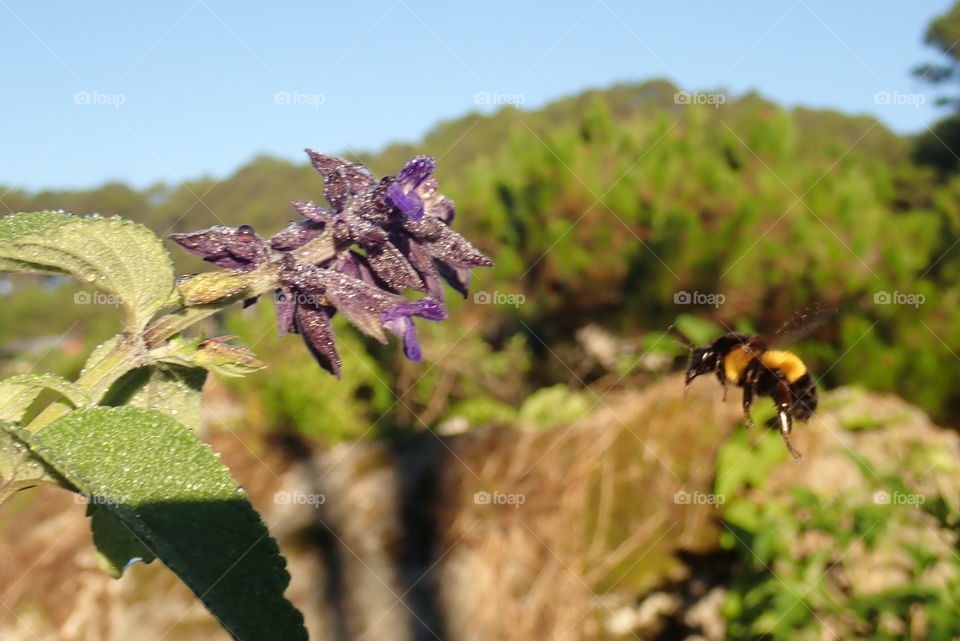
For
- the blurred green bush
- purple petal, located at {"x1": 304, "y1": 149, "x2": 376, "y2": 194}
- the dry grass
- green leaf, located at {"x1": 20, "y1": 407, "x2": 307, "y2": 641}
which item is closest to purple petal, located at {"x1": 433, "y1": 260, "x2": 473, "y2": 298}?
purple petal, located at {"x1": 304, "y1": 149, "x2": 376, "y2": 194}

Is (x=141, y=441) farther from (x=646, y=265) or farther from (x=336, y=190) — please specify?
(x=646, y=265)

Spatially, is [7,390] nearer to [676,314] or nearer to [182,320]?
[182,320]

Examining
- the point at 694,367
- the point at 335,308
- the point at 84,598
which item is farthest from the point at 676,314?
the point at 335,308

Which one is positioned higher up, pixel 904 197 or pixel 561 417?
pixel 904 197

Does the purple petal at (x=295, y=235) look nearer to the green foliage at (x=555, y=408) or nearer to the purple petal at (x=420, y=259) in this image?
the purple petal at (x=420, y=259)

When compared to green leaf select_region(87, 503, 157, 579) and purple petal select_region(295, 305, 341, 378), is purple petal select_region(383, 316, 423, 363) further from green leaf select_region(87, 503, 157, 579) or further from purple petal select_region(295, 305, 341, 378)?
green leaf select_region(87, 503, 157, 579)

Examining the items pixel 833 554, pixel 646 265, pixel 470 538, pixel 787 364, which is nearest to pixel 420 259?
pixel 787 364
